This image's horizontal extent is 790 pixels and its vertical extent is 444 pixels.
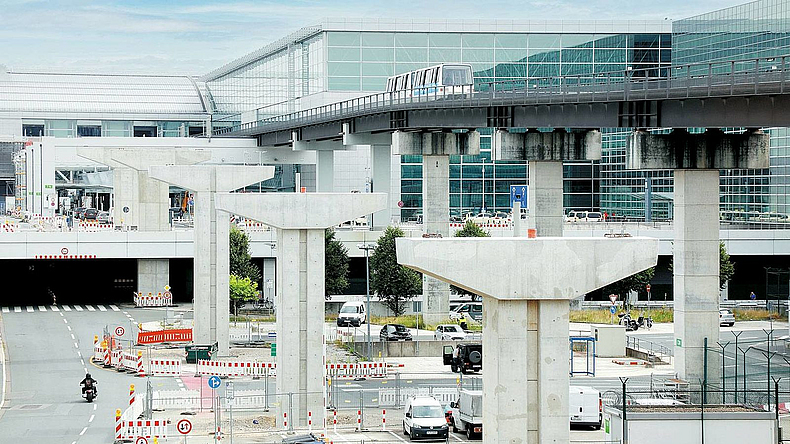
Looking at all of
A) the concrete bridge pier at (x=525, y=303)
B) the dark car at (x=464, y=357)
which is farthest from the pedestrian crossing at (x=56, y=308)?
the concrete bridge pier at (x=525, y=303)

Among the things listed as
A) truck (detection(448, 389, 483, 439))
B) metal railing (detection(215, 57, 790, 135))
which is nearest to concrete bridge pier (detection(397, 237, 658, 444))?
truck (detection(448, 389, 483, 439))

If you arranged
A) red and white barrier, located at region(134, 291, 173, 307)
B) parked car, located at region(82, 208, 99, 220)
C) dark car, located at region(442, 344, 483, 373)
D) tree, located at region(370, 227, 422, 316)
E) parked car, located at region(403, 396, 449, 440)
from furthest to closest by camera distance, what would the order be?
parked car, located at region(82, 208, 99, 220) < red and white barrier, located at region(134, 291, 173, 307) < tree, located at region(370, 227, 422, 316) < dark car, located at region(442, 344, 483, 373) < parked car, located at region(403, 396, 449, 440)

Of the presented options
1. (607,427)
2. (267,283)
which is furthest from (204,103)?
(607,427)

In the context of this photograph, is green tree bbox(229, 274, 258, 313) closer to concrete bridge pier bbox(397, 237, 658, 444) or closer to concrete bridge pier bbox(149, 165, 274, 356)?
concrete bridge pier bbox(149, 165, 274, 356)

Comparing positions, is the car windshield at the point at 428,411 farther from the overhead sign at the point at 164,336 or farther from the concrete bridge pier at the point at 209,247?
the overhead sign at the point at 164,336

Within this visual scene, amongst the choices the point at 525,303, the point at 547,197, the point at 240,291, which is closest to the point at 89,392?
the point at 547,197

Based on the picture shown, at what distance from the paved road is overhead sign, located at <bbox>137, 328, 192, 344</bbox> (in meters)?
2.71

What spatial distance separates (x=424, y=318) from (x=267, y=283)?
61.5 feet

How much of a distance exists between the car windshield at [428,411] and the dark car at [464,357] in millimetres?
14053

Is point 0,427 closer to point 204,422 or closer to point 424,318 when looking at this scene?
point 204,422

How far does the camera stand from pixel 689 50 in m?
122

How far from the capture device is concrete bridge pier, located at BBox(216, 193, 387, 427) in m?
43.6

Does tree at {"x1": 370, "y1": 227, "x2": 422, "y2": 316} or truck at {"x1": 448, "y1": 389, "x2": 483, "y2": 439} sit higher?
tree at {"x1": 370, "y1": 227, "x2": 422, "y2": 316}

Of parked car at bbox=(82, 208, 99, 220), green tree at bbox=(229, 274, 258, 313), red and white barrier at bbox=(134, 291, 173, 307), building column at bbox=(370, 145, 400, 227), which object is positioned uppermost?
building column at bbox=(370, 145, 400, 227)
